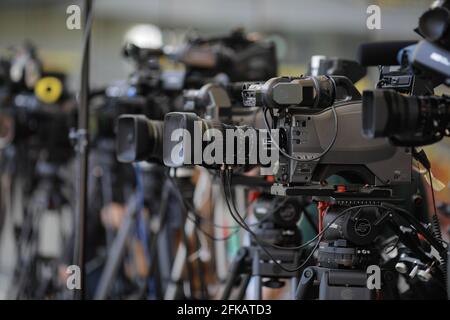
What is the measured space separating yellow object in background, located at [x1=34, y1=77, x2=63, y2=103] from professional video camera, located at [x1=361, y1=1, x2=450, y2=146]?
7.70 ft

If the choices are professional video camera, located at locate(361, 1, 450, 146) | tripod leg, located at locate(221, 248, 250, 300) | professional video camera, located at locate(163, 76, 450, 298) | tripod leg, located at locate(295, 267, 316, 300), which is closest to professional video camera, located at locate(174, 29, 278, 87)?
tripod leg, located at locate(221, 248, 250, 300)

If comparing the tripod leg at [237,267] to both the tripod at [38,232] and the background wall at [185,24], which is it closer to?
the tripod at [38,232]

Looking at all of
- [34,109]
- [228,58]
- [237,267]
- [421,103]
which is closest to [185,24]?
[34,109]

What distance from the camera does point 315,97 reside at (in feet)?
7.50

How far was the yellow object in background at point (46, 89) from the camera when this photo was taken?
4.14 m

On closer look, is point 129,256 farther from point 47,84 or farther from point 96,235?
point 47,84

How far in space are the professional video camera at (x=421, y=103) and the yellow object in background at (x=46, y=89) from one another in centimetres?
235

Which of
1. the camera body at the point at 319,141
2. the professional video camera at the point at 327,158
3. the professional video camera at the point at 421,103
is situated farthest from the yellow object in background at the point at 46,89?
the professional video camera at the point at 421,103

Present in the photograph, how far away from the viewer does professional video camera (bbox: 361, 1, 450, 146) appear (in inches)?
75.7

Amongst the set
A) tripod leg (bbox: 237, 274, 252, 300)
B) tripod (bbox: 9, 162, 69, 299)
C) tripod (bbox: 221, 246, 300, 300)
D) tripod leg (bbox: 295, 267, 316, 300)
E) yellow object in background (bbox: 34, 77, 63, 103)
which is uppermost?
yellow object in background (bbox: 34, 77, 63, 103)

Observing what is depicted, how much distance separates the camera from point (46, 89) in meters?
4.05

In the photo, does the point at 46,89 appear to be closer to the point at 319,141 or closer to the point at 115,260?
the point at 115,260

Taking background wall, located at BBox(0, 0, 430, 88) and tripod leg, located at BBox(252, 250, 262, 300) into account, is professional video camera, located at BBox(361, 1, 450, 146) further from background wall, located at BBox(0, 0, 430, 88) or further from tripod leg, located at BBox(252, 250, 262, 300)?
background wall, located at BBox(0, 0, 430, 88)

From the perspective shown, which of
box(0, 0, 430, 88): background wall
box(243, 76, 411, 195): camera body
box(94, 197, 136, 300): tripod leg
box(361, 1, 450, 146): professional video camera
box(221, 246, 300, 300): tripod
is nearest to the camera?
box(361, 1, 450, 146): professional video camera
